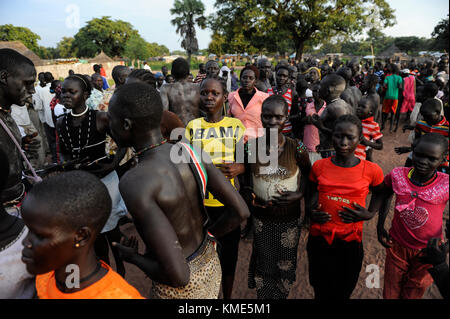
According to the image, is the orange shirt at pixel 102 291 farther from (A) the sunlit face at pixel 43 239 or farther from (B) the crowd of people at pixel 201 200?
(A) the sunlit face at pixel 43 239

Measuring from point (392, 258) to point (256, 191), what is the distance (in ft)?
3.84

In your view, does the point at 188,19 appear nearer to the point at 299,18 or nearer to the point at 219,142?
the point at 299,18

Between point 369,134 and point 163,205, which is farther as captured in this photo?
point 369,134

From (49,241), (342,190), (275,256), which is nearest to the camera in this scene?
(49,241)

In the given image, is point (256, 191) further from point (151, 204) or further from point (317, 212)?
point (151, 204)

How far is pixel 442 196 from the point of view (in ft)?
6.25

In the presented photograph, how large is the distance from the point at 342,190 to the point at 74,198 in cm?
181

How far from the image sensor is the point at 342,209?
6.93 feet

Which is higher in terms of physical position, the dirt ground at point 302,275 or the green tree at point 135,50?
A: the green tree at point 135,50

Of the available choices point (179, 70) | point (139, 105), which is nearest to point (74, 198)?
point (139, 105)

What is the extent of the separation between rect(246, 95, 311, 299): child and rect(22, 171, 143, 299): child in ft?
4.42

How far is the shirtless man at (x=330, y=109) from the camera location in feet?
11.0

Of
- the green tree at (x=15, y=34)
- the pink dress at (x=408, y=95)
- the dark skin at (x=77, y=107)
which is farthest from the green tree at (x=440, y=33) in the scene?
the green tree at (x=15, y=34)

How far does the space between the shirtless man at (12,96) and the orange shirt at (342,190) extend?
2.23 meters
